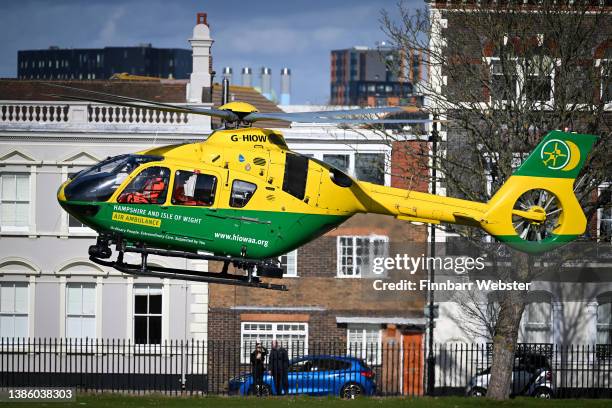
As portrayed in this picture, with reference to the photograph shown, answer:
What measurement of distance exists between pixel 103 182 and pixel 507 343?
16.0 meters

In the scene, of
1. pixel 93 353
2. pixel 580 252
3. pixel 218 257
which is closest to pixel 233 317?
pixel 93 353

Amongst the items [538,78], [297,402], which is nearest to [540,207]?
[297,402]

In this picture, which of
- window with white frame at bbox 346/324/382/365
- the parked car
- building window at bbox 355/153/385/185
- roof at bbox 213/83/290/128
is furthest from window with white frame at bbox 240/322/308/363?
roof at bbox 213/83/290/128

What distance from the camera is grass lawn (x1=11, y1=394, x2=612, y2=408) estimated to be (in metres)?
37.5

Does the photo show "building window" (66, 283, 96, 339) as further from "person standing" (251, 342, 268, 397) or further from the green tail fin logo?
the green tail fin logo

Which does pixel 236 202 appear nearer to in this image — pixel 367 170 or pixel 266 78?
pixel 367 170

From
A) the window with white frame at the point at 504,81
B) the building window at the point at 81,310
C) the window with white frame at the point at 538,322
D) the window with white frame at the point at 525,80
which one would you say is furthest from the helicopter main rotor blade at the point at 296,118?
the building window at the point at 81,310

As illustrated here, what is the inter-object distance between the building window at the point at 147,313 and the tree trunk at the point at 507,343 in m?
12.8

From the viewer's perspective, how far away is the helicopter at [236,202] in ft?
102

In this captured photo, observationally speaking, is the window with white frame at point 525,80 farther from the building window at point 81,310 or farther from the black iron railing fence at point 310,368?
the building window at point 81,310

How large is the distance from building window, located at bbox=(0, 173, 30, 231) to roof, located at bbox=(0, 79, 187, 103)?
6.22 m

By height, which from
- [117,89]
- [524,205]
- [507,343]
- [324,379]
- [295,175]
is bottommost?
[324,379]

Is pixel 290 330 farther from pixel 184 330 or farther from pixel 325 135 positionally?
pixel 325 135

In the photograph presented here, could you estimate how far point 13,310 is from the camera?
50.5m
